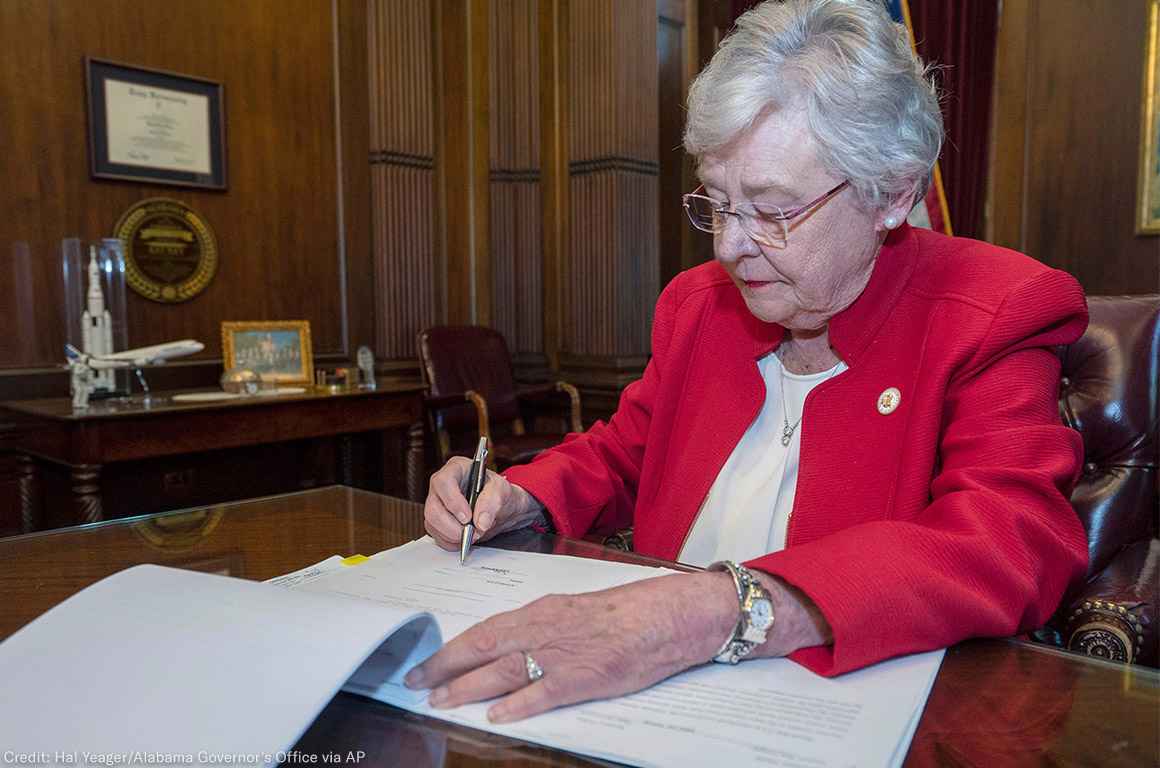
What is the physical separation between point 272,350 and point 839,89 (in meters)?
3.71

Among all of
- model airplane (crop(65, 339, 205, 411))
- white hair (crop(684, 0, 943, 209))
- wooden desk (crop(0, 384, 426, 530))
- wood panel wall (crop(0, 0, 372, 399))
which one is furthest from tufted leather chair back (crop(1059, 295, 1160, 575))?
wood panel wall (crop(0, 0, 372, 399))

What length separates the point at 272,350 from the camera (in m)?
4.34

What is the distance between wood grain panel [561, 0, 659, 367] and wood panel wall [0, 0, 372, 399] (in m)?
1.38

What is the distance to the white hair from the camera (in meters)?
1.24

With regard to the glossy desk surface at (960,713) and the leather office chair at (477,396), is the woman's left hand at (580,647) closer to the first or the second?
the glossy desk surface at (960,713)

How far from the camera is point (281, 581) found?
1134mm

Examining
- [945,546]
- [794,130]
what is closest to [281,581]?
[945,546]

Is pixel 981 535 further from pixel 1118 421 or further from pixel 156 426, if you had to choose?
pixel 156 426

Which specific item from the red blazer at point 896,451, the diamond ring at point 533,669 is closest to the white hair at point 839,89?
the red blazer at point 896,451

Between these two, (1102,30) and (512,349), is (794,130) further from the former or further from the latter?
(512,349)

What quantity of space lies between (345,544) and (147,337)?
3467 mm

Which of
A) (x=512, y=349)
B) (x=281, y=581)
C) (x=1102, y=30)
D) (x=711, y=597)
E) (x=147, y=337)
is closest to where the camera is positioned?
(x=711, y=597)

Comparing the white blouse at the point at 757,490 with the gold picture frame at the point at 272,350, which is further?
the gold picture frame at the point at 272,350

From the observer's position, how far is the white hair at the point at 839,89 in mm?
1240
